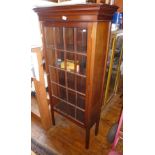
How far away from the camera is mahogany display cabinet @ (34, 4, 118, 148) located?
101 centimetres

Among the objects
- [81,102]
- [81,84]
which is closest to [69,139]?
[81,102]

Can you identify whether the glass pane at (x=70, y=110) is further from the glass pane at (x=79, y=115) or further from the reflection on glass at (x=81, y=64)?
the reflection on glass at (x=81, y=64)

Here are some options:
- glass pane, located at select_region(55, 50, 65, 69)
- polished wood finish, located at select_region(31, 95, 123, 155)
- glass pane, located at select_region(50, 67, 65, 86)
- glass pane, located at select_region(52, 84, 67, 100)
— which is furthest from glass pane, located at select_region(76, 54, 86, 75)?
polished wood finish, located at select_region(31, 95, 123, 155)

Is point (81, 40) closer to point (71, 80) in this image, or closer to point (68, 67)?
point (68, 67)

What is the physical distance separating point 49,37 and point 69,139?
49.7 inches

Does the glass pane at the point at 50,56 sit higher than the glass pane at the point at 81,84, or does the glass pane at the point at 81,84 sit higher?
the glass pane at the point at 50,56

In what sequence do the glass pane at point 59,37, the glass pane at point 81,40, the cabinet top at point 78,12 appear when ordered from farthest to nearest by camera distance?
1. the glass pane at point 59,37
2. the glass pane at point 81,40
3. the cabinet top at point 78,12

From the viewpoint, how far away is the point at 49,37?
1.39m

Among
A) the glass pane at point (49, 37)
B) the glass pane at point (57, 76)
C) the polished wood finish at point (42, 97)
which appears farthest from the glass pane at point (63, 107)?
the glass pane at point (49, 37)

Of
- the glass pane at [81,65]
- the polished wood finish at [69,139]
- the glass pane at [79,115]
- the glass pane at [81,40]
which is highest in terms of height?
the glass pane at [81,40]

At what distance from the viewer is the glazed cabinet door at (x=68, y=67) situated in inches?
47.8

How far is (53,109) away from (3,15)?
1.45 metres

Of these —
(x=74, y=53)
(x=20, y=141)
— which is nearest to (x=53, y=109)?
(x=74, y=53)
